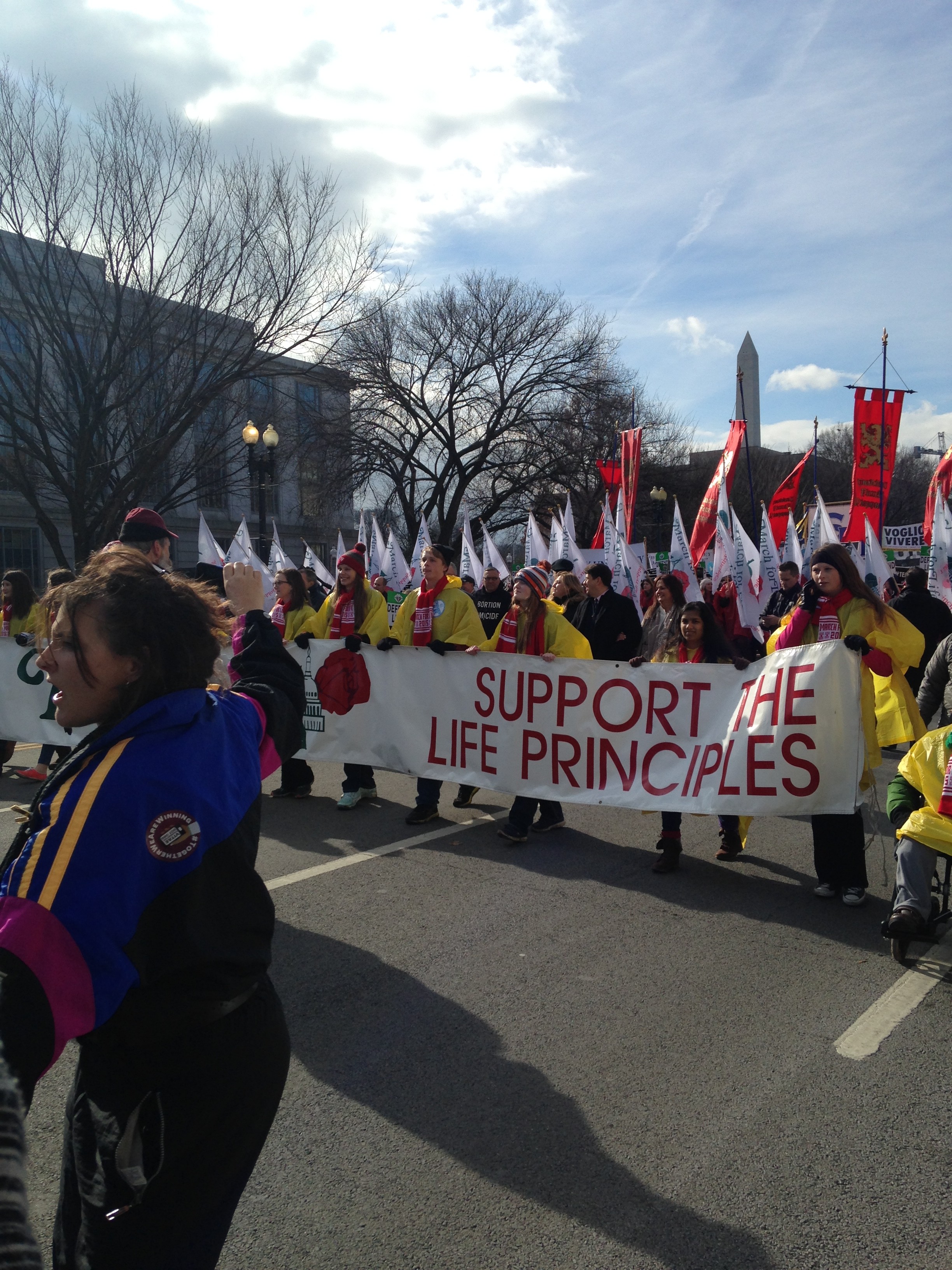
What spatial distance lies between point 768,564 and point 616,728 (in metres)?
8.88

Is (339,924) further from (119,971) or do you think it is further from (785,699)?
(119,971)

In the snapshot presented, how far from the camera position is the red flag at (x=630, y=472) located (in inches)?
695

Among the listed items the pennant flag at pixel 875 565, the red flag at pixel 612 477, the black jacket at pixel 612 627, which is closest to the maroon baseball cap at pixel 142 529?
the black jacket at pixel 612 627

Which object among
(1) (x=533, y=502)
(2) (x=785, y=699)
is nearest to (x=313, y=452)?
(1) (x=533, y=502)

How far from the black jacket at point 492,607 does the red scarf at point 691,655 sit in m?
3.43

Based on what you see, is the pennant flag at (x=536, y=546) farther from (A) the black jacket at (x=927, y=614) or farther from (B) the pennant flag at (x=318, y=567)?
(A) the black jacket at (x=927, y=614)

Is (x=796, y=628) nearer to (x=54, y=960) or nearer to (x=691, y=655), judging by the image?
(x=691, y=655)

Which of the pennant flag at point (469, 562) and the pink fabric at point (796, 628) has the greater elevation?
the pennant flag at point (469, 562)

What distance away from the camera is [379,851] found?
20.7 ft

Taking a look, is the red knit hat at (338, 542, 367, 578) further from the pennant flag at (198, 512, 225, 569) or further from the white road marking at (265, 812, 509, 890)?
the pennant flag at (198, 512, 225, 569)

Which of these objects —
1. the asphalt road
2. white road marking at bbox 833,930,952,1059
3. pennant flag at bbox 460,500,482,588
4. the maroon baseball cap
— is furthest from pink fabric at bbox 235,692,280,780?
pennant flag at bbox 460,500,482,588

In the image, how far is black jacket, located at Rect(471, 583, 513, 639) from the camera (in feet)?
31.9

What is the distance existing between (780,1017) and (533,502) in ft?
102

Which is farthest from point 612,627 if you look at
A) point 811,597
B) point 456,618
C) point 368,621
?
point 811,597
